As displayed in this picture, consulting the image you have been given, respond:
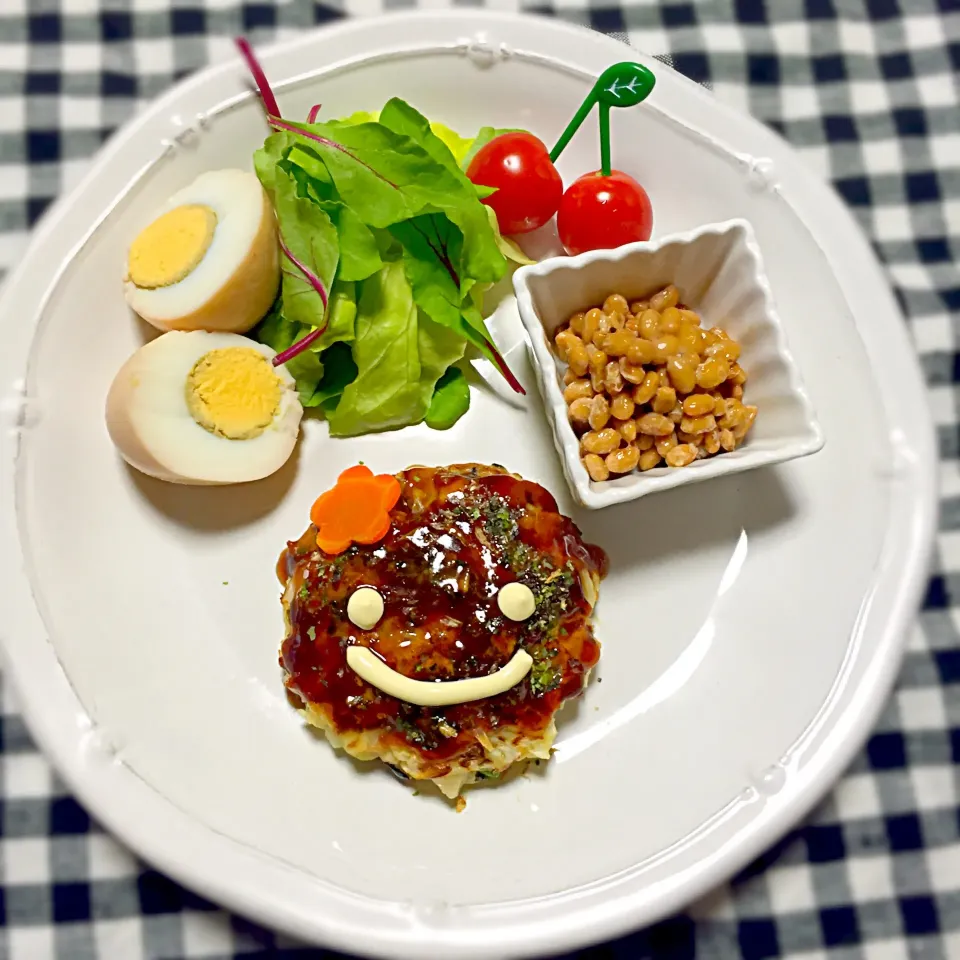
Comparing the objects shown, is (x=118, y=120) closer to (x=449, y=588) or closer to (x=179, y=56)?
(x=179, y=56)

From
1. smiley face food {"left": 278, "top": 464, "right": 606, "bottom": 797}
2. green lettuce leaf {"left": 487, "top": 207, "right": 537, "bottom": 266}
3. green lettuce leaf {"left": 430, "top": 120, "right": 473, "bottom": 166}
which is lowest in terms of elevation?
smiley face food {"left": 278, "top": 464, "right": 606, "bottom": 797}

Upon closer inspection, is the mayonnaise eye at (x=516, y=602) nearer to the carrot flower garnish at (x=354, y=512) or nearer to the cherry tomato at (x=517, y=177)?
the carrot flower garnish at (x=354, y=512)

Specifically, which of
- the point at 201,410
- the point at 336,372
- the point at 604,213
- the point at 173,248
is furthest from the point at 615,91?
the point at 201,410

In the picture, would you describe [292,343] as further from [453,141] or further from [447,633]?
[447,633]

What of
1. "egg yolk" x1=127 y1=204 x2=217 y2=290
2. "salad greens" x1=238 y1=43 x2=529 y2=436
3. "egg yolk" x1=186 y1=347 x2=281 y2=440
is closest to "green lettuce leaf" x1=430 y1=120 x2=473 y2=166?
"salad greens" x1=238 y1=43 x2=529 y2=436

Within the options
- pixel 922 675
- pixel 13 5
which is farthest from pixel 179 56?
pixel 922 675

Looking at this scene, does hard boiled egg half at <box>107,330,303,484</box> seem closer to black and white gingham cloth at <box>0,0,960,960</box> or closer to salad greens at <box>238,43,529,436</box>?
salad greens at <box>238,43,529,436</box>
